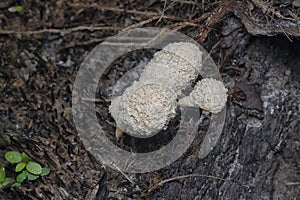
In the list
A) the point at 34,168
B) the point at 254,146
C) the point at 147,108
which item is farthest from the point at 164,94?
the point at 34,168

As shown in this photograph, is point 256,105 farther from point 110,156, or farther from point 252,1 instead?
point 110,156

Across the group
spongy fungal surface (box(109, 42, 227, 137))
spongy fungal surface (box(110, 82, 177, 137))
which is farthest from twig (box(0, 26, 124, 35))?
spongy fungal surface (box(110, 82, 177, 137))

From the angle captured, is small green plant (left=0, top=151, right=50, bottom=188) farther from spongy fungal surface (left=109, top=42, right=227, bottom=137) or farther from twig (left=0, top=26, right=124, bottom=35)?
twig (left=0, top=26, right=124, bottom=35)

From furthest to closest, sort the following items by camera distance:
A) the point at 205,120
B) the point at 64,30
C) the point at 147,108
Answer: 1. the point at 64,30
2. the point at 205,120
3. the point at 147,108

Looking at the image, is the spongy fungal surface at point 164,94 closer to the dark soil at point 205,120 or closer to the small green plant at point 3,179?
the dark soil at point 205,120

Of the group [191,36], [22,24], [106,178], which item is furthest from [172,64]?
[22,24]

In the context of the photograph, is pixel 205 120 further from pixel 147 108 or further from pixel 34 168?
pixel 34 168
